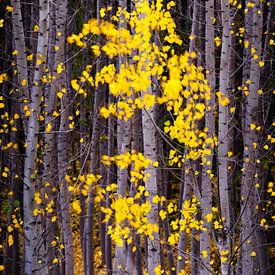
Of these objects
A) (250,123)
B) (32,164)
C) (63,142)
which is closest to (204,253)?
(250,123)

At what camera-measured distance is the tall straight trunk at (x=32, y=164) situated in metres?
6.03

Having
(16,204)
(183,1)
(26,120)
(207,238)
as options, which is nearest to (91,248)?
(16,204)

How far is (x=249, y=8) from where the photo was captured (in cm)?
802

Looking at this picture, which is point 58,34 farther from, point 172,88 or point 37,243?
point 37,243

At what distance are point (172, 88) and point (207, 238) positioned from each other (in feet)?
6.42

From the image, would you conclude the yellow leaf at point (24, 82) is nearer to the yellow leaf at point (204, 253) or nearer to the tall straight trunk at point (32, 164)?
the tall straight trunk at point (32, 164)

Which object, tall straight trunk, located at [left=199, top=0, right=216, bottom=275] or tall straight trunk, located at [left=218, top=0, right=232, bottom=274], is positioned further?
tall straight trunk, located at [left=199, top=0, right=216, bottom=275]

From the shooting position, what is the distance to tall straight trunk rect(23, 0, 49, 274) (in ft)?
19.8

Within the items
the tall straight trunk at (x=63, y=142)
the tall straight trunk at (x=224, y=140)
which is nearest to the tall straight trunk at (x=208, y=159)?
the tall straight trunk at (x=224, y=140)

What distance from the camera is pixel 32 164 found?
6.12 meters

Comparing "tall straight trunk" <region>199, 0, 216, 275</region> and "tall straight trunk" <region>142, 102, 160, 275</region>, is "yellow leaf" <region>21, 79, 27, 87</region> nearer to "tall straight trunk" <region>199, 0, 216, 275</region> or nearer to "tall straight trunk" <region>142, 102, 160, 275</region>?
"tall straight trunk" <region>142, 102, 160, 275</region>

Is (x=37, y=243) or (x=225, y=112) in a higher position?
(x=225, y=112)

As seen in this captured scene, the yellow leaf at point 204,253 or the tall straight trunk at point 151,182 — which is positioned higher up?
the tall straight trunk at point 151,182

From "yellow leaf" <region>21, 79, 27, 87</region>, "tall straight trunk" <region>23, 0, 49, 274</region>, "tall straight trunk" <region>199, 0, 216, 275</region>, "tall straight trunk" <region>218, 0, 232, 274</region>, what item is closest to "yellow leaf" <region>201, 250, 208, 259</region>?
"tall straight trunk" <region>199, 0, 216, 275</region>
